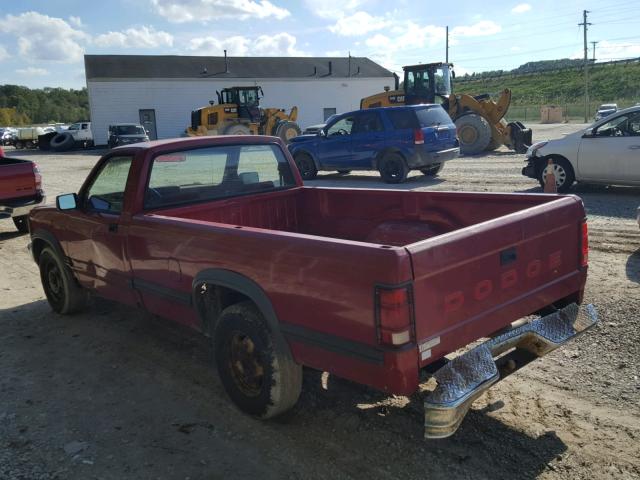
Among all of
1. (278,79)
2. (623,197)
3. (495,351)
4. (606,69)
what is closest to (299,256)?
(495,351)

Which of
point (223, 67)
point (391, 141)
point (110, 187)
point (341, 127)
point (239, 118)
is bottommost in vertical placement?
point (110, 187)

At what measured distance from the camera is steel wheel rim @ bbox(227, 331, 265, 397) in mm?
3693

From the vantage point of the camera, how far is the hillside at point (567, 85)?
2815 inches

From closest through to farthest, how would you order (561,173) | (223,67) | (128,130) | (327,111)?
(561,173) → (128,130) → (223,67) → (327,111)

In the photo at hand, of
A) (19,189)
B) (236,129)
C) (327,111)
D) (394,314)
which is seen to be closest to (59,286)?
(394,314)

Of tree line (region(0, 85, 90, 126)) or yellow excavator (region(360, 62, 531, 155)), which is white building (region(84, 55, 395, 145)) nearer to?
yellow excavator (region(360, 62, 531, 155))

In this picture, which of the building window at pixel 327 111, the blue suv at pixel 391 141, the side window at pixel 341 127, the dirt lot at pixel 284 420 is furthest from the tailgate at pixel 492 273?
the building window at pixel 327 111

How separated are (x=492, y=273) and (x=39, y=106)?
4008 inches

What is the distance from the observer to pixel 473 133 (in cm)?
1983

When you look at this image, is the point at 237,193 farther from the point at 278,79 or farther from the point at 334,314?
the point at 278,79

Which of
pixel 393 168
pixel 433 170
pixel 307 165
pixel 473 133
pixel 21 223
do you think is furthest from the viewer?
pixel 473 133

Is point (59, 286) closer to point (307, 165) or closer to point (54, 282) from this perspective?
point (54, 282)

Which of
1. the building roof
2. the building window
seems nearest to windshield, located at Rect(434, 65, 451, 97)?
the building roof

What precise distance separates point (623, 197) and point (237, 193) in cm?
830
